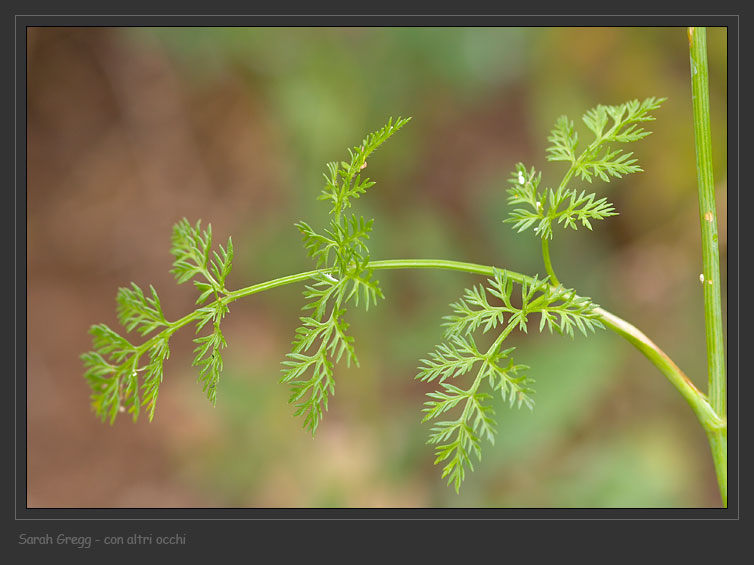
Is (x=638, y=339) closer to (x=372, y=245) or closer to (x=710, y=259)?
(x=710, y=259)

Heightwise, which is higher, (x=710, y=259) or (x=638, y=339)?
(x=710, y=259)

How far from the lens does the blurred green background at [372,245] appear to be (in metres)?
3.39

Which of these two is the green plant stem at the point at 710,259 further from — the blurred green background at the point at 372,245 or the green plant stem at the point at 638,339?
Result: the blurred green background at the point at 372,245

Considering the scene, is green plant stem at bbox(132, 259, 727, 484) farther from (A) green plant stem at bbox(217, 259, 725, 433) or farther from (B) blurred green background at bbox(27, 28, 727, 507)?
(B) blurred green background at bbox(27, 28, 727, 507)

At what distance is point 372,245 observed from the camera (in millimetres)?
3529

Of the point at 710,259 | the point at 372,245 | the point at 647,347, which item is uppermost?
the point at 372,245

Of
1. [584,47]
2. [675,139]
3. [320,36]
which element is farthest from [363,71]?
[675,139]

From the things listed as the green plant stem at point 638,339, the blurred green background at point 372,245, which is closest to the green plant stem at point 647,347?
the green plant stem at point 638,339

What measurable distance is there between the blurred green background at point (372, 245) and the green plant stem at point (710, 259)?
213cm

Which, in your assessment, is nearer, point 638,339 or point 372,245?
point 638,339

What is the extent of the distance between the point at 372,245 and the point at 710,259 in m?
2.39

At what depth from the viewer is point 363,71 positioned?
3391 mm

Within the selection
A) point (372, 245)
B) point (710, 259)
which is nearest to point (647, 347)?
point (710, 259)
